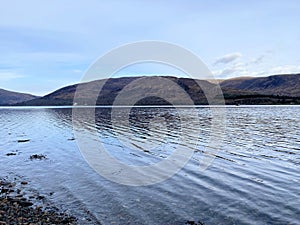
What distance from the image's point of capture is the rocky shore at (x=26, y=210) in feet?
48.7

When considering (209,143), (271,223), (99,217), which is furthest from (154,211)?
(209,143)

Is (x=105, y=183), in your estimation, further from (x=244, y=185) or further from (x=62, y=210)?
(x=244, y=185)

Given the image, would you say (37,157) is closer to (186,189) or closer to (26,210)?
(26,210)

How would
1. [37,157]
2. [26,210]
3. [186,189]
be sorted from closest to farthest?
[26,210] < [186,189] < [37,157]

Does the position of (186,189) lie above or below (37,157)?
below

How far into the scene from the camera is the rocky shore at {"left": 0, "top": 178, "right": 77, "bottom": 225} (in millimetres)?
14852

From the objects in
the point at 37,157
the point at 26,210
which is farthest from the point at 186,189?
the point at 37,157

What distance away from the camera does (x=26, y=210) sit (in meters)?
16.3

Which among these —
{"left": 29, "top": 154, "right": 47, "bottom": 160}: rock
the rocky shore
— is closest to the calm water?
{"left": 29, "top": 154, "right": 47, "bottom": 160}: rock

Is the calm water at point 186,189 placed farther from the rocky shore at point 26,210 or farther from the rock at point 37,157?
the rocky shore at point 26,210

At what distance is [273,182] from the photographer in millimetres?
21891

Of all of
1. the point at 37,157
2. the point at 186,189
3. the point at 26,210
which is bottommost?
the point at 186,189

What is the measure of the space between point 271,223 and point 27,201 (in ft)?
49.0

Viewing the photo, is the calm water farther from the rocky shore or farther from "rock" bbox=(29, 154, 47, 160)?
the rocky shore
